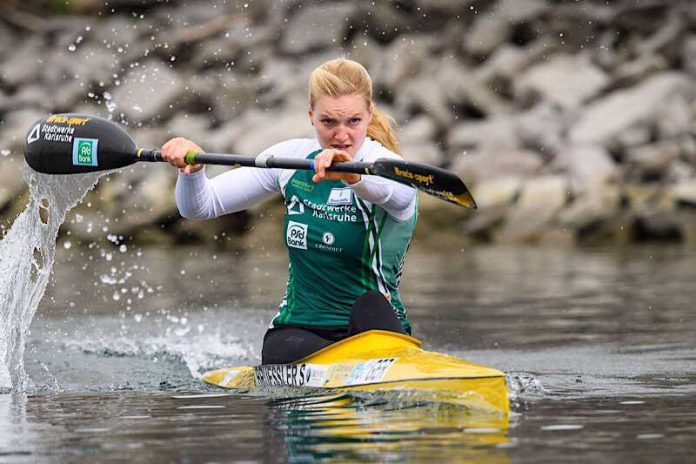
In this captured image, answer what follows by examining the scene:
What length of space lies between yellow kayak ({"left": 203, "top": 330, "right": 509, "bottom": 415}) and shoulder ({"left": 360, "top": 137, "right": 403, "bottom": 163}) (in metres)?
0.73

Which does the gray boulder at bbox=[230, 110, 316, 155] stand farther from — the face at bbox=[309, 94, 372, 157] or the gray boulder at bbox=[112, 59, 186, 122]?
the face at bbox=[309, 94, 372, 157]

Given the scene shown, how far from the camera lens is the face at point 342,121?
6.14 m

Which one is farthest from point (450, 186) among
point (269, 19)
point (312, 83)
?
point (269, 19)

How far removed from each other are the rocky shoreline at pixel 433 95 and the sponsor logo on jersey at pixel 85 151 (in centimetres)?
1076

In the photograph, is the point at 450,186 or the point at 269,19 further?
the point at 269,19

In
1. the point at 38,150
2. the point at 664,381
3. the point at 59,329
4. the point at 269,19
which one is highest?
the point at 269,19

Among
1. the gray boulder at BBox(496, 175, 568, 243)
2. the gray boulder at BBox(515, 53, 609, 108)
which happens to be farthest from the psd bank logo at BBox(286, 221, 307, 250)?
the gray boulder at BBox(515, 53, 609, 108)

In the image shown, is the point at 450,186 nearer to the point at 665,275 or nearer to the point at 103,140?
the point at 103,140

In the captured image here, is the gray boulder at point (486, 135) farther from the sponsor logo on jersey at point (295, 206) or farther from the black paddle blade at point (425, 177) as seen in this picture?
the black paddle blade at point (425, 177)

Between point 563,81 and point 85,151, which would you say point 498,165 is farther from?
point 85,151

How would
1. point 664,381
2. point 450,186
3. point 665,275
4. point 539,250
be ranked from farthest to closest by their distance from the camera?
1. point 539,250
2. point 665,275
3. point 664,381
4. point 450,186

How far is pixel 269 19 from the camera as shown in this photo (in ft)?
82.4

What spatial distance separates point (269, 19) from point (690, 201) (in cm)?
1013

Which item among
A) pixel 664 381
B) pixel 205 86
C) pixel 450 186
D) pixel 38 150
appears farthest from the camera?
pixel 205 86
